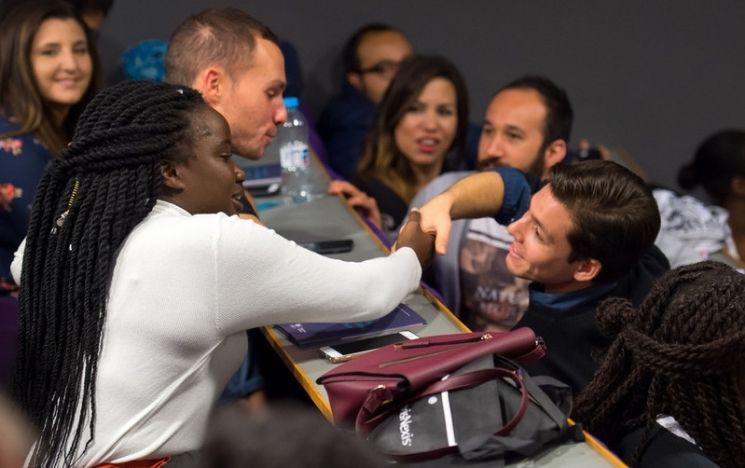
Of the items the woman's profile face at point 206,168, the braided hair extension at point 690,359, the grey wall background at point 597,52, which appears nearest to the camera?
the braided hair extension at point 690,359

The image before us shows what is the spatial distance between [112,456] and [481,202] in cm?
111

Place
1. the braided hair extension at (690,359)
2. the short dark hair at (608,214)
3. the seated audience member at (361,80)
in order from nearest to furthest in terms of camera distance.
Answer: the braided hair extension at (690,359) < the short dark hair at (608,214) < the seated audience member at (361,80)

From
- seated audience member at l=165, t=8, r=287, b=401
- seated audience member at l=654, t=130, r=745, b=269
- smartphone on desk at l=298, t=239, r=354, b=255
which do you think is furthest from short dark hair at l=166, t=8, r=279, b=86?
seated audience member at l=654, t=130, r=745, b=269

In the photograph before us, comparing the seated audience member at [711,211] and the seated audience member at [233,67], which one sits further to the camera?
the seated audience member at [711,211]

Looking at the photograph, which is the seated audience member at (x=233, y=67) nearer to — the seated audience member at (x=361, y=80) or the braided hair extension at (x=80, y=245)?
the braided hair extension at (x=80, y=245)

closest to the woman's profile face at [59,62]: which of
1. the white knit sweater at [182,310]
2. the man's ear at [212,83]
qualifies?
the man's ear at [212,83]

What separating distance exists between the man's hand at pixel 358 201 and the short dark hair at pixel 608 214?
835mm

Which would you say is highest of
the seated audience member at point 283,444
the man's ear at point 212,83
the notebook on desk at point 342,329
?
the seated audience member at point 283,444

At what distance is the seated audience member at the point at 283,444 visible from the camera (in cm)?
75

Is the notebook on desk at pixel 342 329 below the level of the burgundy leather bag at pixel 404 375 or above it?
below

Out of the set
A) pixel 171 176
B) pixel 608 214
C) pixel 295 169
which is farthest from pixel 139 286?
pixel 295 169

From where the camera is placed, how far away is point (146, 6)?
3803 mm

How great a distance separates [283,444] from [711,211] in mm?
2880

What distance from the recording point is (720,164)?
3.63 meters
